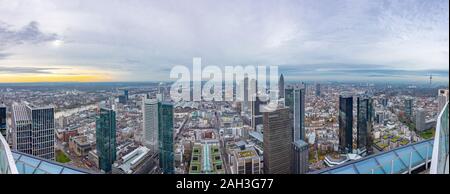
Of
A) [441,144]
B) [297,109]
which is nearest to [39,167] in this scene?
[297,109]

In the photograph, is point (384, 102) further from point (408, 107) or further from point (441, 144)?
point (441, 144)

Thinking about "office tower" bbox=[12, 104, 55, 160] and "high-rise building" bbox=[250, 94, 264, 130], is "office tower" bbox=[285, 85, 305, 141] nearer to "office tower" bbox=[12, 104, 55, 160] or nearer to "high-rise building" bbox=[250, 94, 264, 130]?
"high-rise building" bbox=[250, 94, 264, 130]

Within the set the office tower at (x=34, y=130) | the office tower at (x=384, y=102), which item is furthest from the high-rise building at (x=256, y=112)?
the office tower at (x=34, y=130)

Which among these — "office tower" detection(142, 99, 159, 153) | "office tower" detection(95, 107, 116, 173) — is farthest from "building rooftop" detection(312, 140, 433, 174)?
"office tower" detection(95, 107, 116, 173)

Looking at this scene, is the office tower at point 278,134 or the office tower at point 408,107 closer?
the office tower at point 278,134

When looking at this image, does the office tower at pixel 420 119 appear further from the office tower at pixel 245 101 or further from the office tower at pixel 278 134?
the office tower at pixel 245 101
